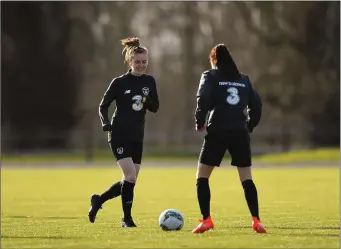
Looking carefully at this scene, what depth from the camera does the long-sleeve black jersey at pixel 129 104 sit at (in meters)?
10.8

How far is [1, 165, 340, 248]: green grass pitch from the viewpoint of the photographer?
8.85 m

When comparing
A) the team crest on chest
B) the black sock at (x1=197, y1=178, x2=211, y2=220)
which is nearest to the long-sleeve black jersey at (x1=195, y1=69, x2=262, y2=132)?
the black sock at (x1=197, y1=178, x2=211, y2=220)

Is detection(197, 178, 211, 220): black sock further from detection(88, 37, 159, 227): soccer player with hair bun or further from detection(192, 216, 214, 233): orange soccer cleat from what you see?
detection(88, 37, 159, 227): soccer player with hair bun

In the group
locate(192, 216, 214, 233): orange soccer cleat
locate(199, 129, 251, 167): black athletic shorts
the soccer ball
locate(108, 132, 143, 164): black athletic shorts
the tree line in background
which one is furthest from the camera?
the tree line in background

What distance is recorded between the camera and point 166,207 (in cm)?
1533

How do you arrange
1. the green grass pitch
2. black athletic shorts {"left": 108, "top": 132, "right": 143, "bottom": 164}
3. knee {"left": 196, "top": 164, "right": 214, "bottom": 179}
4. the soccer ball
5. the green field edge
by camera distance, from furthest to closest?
1. the green field edge
2. black athletic shorts {"left": 108, "top": 132, "right": 143, "bottom": 164}
3. the soccer ball
4. knee {"left": 196, "top": 164, "right": 214, "bottom": 179}
5. the green grass pitch

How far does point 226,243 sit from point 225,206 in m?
6.94

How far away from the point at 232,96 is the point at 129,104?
169cm

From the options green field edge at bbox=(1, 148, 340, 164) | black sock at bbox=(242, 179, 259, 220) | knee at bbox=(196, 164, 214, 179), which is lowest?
green field edge at bbox=(1, 148, 340, 164)

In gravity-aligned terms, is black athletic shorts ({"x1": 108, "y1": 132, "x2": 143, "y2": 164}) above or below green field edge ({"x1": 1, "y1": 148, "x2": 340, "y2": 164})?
above

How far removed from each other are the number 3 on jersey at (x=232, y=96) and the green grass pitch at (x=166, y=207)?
1.45m

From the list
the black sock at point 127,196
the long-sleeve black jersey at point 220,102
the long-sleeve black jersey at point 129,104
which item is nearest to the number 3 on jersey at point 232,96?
the long-sleeve black jersey at point 220,102

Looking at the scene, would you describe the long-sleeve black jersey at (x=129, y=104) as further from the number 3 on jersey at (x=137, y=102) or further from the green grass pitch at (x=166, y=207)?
the green grass pitch at (x=166, y=207)

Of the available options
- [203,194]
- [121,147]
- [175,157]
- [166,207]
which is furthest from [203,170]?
[175,157]
